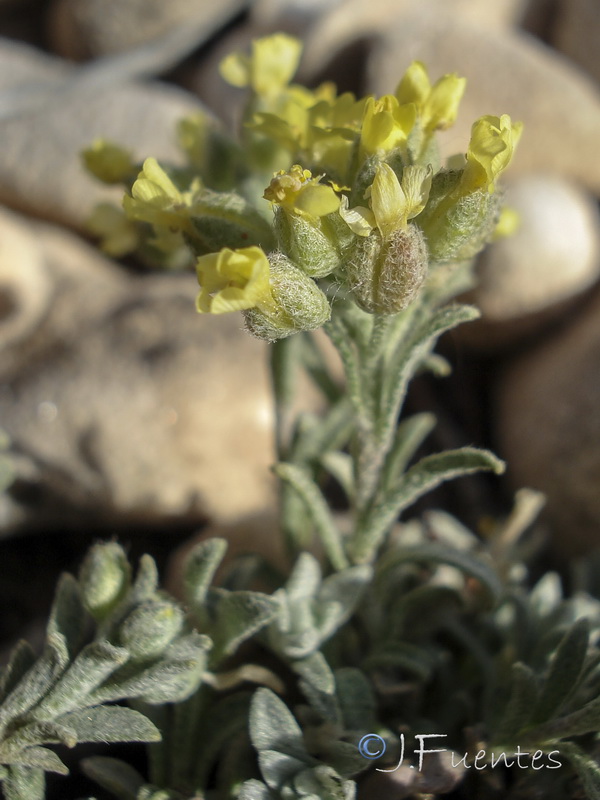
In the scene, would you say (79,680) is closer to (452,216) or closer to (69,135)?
(452,216)

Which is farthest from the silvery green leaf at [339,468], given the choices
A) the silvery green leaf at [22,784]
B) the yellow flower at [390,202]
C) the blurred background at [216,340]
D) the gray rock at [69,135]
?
the gray rock at [69,135]

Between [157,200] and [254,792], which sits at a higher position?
[157,200]

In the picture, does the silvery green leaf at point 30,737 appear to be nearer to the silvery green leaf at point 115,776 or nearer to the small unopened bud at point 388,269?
the silvery green leaf at point 115,776

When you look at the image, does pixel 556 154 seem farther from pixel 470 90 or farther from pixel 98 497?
pixel 98 497

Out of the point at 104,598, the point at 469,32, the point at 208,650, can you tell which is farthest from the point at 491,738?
the point at 469,32

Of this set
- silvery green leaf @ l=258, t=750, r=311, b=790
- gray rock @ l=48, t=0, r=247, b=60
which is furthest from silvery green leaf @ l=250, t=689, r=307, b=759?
gray rock @ l=48, t=0, r=247, b=60

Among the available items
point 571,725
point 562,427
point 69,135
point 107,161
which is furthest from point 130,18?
point 571,725

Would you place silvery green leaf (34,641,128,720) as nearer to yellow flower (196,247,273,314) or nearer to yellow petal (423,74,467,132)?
yellow flower (196,247,273,314)
